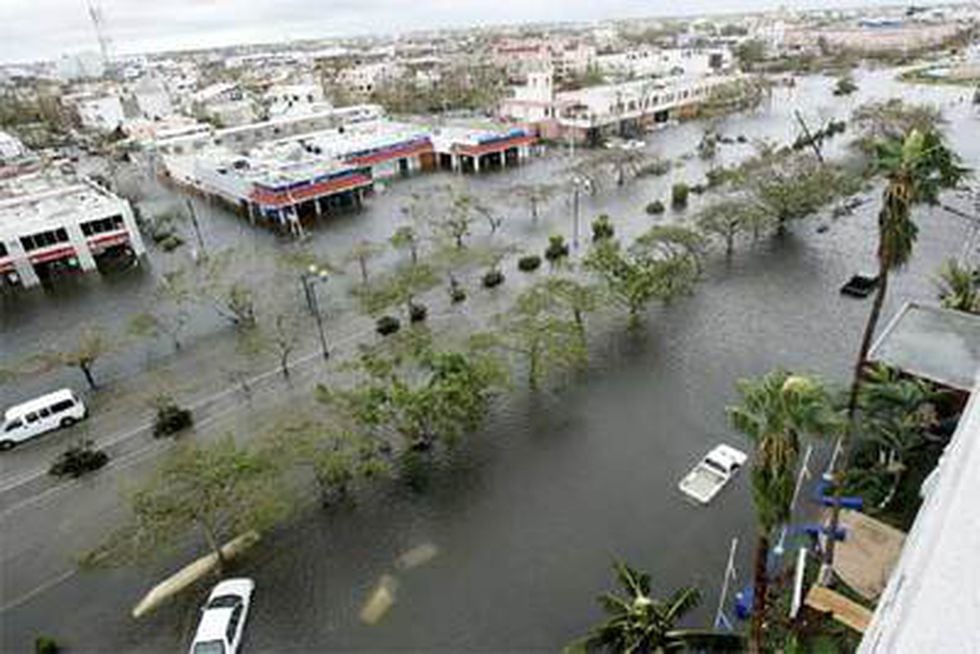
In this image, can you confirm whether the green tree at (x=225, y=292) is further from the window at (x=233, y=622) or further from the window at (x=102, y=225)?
the window at (x=233, y=622)

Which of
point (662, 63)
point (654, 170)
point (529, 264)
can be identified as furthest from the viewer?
point (662, 63)

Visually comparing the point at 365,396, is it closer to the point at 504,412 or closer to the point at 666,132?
the point at 504,412

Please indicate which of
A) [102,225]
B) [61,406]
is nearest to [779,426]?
[61,406]

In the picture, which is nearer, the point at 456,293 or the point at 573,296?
the point at 573,296

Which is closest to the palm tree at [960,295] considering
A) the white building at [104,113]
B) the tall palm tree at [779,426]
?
the tall palm tree at [779,426]

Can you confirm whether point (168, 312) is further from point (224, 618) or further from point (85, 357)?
point (224, 618)

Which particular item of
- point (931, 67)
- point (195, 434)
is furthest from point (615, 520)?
point (931, 67)
